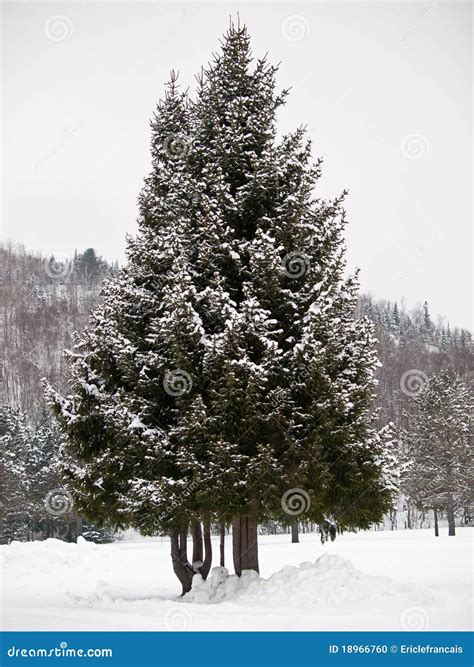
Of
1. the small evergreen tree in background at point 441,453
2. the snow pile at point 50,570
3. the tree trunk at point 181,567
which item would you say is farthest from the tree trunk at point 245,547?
the small evergreen tree in background at point 441,453

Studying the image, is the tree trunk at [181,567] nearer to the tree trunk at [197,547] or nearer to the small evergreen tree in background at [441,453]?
the tree trunk at [197,547]

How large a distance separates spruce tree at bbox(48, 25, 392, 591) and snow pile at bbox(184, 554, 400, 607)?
2.98 feet

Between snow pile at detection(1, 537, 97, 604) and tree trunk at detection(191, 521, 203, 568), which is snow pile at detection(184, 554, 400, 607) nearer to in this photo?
tree trunk at detection(191, 521, 203, 568)

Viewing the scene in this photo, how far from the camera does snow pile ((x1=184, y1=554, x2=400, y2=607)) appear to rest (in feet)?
38.8

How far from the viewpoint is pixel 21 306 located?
425 feet

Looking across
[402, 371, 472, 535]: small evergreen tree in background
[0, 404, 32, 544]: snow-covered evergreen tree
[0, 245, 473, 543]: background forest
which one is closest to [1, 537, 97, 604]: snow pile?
[0, 245, 473, 543]: background forest

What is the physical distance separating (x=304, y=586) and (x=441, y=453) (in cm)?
3787

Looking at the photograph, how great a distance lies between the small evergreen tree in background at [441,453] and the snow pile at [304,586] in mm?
34932

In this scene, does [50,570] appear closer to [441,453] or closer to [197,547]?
[197,547]

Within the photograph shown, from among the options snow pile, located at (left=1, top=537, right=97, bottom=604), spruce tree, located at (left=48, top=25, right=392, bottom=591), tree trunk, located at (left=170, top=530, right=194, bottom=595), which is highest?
spruce tree, located at (left=48, top=25, right=392, bottom=591)

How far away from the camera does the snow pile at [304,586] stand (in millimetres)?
11812

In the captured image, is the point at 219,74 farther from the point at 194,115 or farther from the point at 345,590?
the point at 345,590

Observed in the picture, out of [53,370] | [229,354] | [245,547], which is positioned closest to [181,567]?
[245,547]

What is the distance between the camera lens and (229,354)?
12.7 metres
